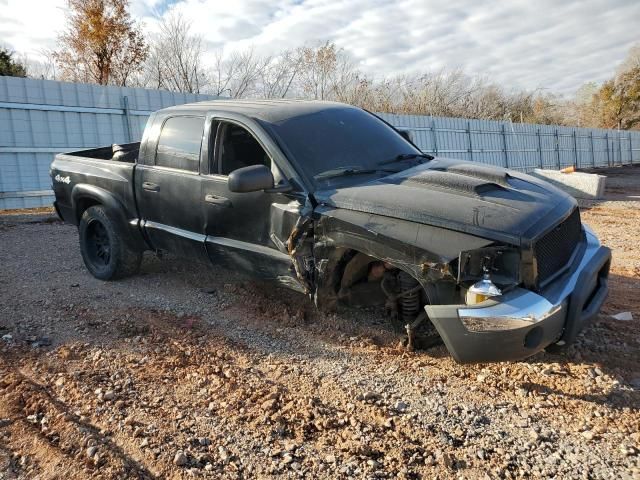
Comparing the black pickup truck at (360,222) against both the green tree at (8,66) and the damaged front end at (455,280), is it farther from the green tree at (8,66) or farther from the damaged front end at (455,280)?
the green tree at (8,66)

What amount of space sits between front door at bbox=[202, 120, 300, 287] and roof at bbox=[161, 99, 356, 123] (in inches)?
6.9

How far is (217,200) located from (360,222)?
143 centimetres

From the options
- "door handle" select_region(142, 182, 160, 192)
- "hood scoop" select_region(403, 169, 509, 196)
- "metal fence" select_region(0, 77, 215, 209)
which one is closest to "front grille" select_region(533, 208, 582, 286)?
"hood scoop" select_region(403, 169, 509, 196)

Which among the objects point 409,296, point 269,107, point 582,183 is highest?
point 269,107

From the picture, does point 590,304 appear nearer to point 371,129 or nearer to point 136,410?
point 371,129

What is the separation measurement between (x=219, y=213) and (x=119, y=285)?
1921 millimetres

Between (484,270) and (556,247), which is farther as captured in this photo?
(556,247)

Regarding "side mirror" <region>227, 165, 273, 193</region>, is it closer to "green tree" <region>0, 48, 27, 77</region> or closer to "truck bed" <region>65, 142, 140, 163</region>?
"truck bed" <region>65, 142, 140, 163</region>

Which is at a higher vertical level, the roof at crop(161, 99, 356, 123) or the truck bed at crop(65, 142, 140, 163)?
the roof at crop(161, 99, 356, 123)

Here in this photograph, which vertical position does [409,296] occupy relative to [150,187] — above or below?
below

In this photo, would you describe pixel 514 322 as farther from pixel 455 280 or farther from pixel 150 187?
pixel 150 187

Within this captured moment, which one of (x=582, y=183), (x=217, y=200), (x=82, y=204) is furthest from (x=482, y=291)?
(x=582, y=183)

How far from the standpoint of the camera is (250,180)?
342 cm

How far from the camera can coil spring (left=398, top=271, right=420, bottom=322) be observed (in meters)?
3.29
